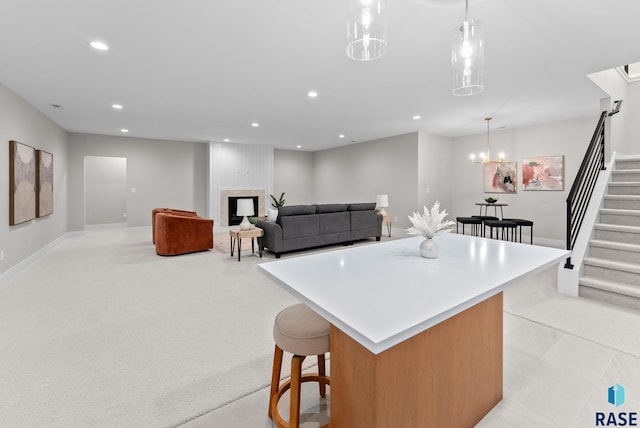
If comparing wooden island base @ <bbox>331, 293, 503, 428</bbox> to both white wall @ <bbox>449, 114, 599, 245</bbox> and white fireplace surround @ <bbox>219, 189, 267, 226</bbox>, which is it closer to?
white wall @ <bbox>449, 114, 599, 245</bbox>

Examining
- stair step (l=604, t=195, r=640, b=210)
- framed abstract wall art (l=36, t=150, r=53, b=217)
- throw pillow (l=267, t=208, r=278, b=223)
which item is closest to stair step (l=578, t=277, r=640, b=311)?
stair step (l=604, t=195, r=640, b=210)

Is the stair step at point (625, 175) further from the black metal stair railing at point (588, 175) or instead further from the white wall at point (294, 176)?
the white wall at point (294, 176)

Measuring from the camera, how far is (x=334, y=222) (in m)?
5.89

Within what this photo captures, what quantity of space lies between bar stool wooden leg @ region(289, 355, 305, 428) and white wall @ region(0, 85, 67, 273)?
4.69 m

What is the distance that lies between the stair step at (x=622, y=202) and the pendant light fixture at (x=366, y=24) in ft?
13.8

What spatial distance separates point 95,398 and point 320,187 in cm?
957

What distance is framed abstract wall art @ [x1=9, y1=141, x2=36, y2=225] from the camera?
160 inches

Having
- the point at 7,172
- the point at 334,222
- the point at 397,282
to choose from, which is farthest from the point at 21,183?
the point at 397,282

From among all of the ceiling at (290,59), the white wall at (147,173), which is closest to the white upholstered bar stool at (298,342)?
the ceiling at (290,59)

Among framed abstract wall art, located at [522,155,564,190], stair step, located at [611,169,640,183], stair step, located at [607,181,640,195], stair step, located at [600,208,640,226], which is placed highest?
framed abstract wall art, located at [522,155,564,190]

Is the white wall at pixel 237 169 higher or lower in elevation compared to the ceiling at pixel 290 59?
lower

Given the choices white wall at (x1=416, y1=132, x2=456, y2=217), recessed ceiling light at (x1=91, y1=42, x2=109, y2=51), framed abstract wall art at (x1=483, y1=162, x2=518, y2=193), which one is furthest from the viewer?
white wall at (x1=416, y1=132, x2=456, y2=217)

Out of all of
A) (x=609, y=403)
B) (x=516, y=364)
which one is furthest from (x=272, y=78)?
(x=609, y=403)

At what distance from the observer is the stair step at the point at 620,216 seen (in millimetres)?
3547
